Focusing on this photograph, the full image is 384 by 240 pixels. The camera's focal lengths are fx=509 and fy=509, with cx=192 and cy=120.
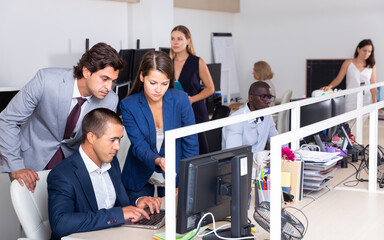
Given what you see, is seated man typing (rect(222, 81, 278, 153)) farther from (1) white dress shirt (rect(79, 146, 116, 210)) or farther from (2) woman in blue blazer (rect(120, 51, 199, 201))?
(1) white dress shirt (rect(79, 146, 116, 210))

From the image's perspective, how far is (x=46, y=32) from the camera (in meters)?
5.17

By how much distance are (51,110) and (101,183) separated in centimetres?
44

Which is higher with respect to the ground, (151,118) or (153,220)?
(151,118)

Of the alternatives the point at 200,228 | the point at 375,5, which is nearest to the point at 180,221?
the point at 200,228

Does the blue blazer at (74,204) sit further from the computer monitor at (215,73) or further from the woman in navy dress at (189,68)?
the computer monitor at (215,73)

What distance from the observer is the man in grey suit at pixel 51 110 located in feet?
7.56

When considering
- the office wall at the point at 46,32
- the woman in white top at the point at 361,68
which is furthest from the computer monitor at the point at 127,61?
the woman in white top at the point at 361,68

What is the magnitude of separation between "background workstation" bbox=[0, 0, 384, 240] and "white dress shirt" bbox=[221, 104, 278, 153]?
2.57 meters

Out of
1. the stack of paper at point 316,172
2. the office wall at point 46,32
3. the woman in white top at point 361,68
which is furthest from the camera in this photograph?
the woman in white top at point 361,68

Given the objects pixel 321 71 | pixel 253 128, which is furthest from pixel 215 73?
Answer: pixel 253 128

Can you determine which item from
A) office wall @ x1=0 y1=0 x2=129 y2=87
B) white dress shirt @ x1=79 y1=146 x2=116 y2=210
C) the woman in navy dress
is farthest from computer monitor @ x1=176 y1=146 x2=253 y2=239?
office wall @ x1=0 y1=0 x2=129 y2=87

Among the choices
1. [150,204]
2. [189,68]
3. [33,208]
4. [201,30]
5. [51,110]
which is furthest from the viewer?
[201,30]

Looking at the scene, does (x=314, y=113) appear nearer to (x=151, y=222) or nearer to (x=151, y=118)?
(x=151, y=118)

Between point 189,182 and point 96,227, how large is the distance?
0.49 metres
